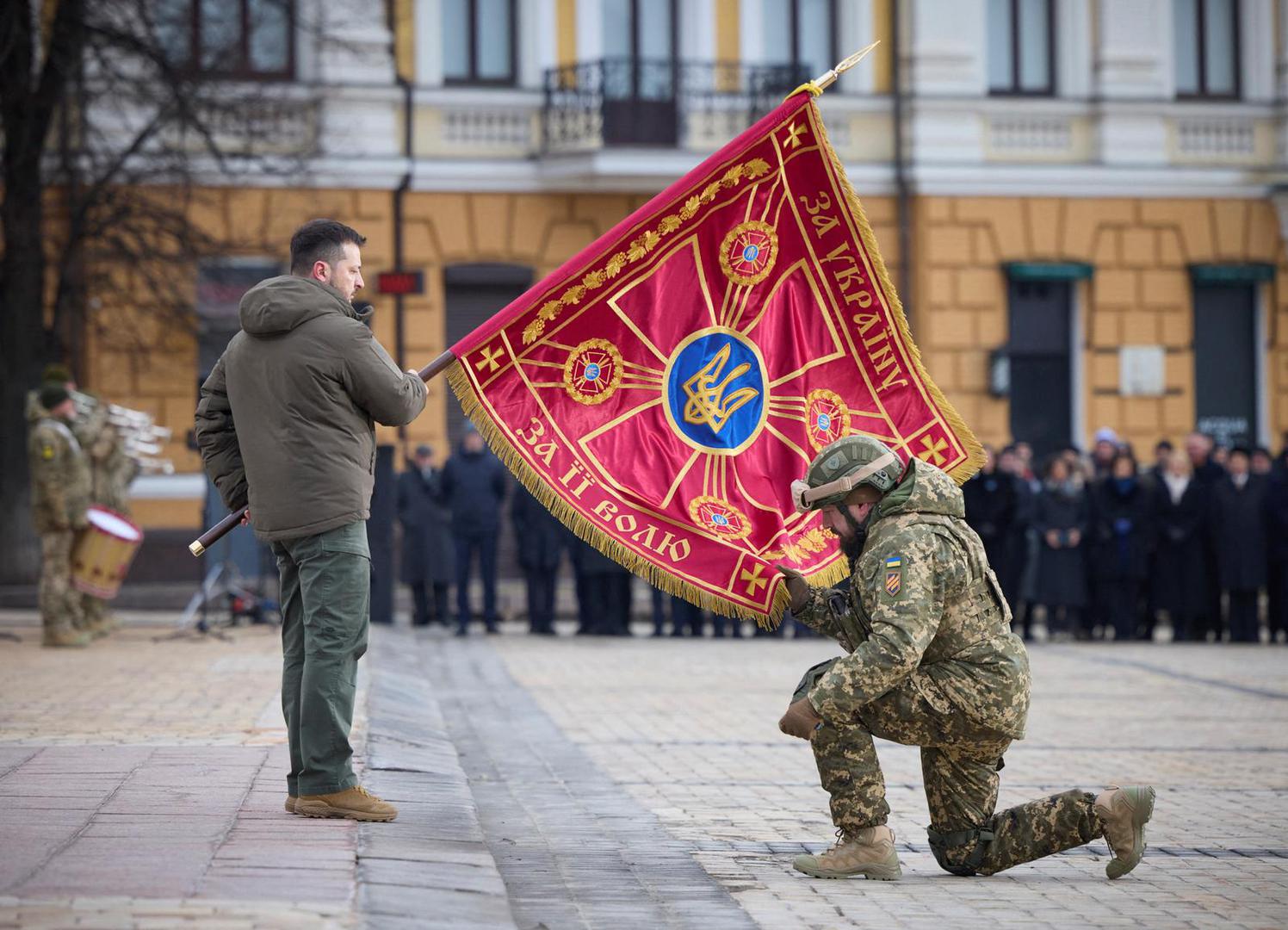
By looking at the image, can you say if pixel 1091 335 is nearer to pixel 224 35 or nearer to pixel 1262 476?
pixel 1262 476

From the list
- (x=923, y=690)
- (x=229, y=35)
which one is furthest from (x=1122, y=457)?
(x=923, y=690)

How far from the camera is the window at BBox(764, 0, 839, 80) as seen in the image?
27.5 metres

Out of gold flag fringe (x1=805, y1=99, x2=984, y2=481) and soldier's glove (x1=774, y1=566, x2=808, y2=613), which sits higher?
gold flag fringe (x1=805, y1=99, x2=984, y2=481)

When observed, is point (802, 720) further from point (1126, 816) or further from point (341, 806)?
point (341, 806)

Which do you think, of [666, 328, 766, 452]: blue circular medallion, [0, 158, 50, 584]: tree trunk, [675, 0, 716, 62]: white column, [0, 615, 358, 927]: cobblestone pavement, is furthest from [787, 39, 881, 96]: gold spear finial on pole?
[675, 0, 716, 62]: white column

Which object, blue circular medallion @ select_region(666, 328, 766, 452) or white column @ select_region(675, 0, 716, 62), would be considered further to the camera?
white column @ select_region(675, 0, 716, 62)

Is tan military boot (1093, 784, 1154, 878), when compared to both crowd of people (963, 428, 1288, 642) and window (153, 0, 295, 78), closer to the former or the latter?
crowd of people (963, 428, 1288, 642)

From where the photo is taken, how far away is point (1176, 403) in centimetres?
2741

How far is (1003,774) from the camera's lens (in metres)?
9.66

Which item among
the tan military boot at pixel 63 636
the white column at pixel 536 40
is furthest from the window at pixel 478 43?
the tan military boot at pixel 63 636

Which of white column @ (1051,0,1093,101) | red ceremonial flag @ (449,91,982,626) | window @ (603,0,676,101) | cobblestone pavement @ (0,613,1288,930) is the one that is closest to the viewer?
cobblestone pavement @ (0,613,1288,930)

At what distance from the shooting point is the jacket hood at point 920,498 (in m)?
6.67

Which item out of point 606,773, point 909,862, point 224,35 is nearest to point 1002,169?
point 224,35

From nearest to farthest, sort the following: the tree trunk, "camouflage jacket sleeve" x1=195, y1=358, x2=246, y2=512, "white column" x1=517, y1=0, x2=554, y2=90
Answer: "camouflage jacket sleeve" x1=195, y1=358, x2=246, y2=512, the tree trunk, "white column" x1=517, y1=0, x2=554, y2=90
